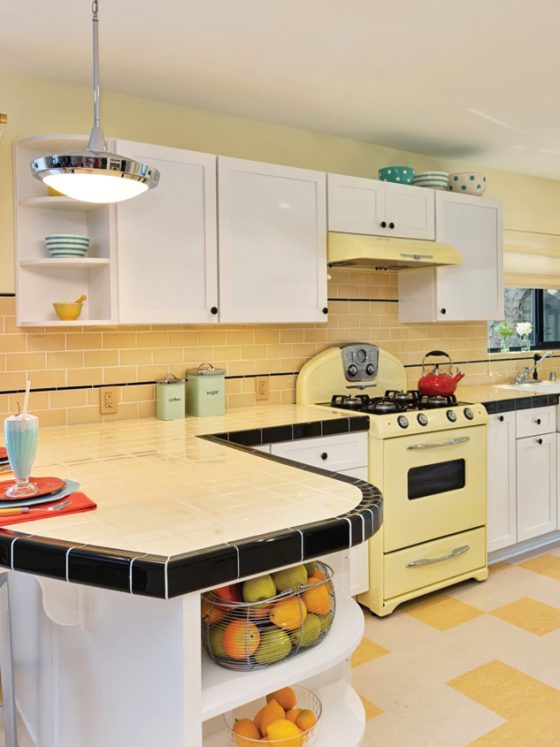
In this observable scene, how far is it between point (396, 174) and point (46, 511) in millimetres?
2895

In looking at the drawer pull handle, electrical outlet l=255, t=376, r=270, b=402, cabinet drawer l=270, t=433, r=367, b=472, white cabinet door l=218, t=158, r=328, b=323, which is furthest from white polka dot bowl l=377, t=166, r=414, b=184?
the drawer pull handle

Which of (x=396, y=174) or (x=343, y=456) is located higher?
(x=396, y=174)

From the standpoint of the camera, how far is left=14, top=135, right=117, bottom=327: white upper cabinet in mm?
2748

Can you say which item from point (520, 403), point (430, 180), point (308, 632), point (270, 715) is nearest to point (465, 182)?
point (430, 180)

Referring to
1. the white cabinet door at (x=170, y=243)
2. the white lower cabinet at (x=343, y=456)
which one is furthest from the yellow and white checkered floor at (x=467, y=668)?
the white cabinet door at (x=170, y=243)

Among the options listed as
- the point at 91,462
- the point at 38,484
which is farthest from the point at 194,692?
the point at 91,462

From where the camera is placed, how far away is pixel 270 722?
1.46 metres

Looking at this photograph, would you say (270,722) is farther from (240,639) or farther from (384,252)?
(384,252)

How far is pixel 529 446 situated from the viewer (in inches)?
153

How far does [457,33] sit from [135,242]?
1551mm

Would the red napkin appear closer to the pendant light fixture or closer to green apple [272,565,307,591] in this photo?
green apple [272,565,307,591]

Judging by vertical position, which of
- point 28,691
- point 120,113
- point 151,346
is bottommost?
point 28,691

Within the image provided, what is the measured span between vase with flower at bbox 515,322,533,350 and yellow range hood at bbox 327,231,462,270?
1.41 metres

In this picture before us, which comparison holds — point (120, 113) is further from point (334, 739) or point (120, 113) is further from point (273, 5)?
point (334, 739)
